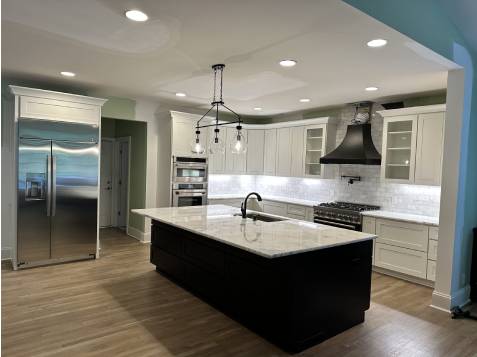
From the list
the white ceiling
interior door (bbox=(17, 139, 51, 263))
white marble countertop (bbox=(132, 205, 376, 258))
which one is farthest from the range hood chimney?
interior door (bbox=(17, 139, 51, 263))

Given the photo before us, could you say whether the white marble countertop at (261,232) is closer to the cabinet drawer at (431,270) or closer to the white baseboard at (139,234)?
the cabinet drawer at (431,270)

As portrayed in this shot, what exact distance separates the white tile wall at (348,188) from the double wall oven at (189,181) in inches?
33.1

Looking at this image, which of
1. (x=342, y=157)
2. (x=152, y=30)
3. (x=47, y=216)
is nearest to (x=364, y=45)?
(x=152, y=30)

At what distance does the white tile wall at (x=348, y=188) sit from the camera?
5.19 meters

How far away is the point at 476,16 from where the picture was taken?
3332 mm

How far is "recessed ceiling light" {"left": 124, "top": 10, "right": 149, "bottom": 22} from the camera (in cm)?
265

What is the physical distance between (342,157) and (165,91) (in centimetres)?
301

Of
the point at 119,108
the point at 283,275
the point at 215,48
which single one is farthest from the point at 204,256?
the point at 119,108

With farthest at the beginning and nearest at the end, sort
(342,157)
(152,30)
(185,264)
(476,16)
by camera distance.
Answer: (342,157), (185,264), (476,16), (152,30)

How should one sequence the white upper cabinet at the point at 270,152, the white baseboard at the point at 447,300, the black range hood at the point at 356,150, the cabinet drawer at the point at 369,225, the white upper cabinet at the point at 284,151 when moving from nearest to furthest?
the white baseboard at the point at 447,300 → the cabinet drawer at the point at 369,225 → the black range hood at the point at 356,150 → the white upper cabinet at the point at 284,151 → the white upper cabinet at the point at 270,152

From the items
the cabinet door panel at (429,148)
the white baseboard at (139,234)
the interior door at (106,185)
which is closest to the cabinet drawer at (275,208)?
the white baseboard at (139,234)

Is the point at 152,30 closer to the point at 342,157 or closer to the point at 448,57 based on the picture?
the point at 448,57

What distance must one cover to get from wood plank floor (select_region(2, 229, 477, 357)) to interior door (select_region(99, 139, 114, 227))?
3.15 meters

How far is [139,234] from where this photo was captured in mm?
6676
